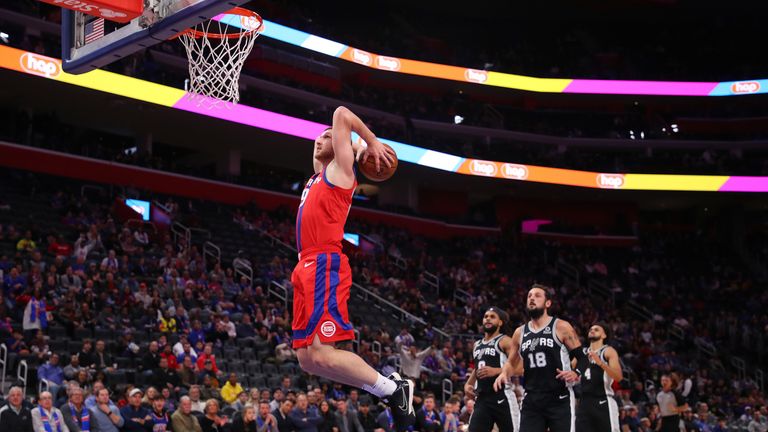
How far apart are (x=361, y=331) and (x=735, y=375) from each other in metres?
15.9

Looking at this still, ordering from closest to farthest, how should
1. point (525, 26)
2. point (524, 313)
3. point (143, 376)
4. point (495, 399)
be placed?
1. point (495, 399)
2. point (143, 376)
3. point (524, 313)
4. point (525, 26)

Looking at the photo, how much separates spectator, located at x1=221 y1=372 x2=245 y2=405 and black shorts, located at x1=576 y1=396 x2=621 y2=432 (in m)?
7.13

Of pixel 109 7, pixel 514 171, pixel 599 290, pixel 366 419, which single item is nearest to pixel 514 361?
pixel 109 7

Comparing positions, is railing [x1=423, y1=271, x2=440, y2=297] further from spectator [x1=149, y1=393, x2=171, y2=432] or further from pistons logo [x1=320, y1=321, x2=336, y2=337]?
pistons logo [x1=320, y1=321, x2=336, y2=337]

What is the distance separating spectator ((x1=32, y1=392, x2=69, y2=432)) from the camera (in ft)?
43.1

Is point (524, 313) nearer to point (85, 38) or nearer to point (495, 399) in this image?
point (495, 399)

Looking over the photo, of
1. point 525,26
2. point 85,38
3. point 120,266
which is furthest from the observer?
point 525,26

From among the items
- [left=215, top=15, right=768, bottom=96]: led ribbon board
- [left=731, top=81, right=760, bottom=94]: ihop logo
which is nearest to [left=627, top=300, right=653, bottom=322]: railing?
[left=215, top=15, right=768, bottom=96]: led ribbon board

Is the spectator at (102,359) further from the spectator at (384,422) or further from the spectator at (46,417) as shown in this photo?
the spectator at (384,422)

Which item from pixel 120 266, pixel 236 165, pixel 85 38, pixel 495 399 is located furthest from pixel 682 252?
pixel 85 38

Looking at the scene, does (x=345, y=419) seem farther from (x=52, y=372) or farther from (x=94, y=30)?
(x=94, y=30)

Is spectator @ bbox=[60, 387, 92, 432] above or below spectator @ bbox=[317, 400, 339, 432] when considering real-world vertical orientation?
above

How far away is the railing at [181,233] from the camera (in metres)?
25.5

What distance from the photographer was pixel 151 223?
26031 mm
